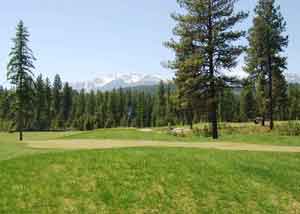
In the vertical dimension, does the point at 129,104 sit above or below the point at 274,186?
above

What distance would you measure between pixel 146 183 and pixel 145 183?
4 cm

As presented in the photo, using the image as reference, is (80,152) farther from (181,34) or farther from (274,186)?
(181,34)

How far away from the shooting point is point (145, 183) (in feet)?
39.1

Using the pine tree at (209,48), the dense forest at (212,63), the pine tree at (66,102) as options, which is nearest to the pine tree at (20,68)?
the dense forest at (212,63)

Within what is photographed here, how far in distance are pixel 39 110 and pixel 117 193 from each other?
99627 mm

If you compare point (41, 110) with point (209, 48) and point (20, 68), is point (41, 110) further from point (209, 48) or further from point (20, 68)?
point (209, 48)

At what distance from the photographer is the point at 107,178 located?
1208 centimetres

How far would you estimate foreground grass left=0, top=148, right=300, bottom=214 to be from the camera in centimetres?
1037

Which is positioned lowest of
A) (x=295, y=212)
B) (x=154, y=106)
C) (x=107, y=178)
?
(x=295, y=212)

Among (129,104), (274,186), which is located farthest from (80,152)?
(129,104)

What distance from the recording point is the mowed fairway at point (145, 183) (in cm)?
1038

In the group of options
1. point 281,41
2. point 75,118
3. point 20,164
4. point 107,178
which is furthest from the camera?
point 75,118

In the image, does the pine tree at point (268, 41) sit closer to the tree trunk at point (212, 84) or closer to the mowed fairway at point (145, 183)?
the tree trunk at point (212, 84)

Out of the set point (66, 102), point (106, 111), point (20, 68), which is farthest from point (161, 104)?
point (20, 68)
